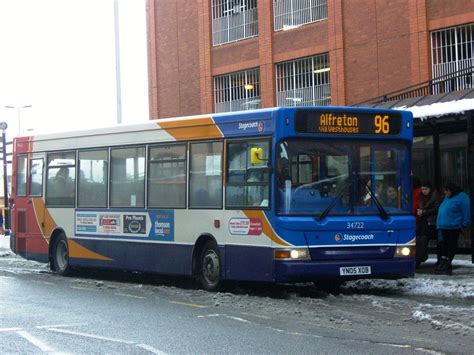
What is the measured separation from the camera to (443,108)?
47.6 feet

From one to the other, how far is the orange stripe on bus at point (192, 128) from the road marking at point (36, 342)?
485 cm

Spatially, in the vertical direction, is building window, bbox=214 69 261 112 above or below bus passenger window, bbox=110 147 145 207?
above

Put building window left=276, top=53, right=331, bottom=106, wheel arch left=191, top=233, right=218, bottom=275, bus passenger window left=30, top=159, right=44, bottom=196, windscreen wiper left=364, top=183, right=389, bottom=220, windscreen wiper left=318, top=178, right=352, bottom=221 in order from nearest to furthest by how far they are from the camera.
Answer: windscreen wiper left=318, top=178, right=352, bottom=221 < windscreen wiper left=364, top=183, right=389, bottom=220 < wheel arch left=191, top=233, right=218, bottom=275 < bus passenger window left=30, top=159, right=44, bottom=196 < building window left=276, top=53, right=331, bottom=106

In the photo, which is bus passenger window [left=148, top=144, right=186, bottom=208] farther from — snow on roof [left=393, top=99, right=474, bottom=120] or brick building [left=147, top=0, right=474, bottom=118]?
brick building [left=147, top=0, right=474, bottom=118]

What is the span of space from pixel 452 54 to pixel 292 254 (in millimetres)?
13376

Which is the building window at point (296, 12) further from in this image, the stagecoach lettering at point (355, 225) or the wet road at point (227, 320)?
the stagecoach lettering at point (355, 225)

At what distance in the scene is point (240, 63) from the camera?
2972cm

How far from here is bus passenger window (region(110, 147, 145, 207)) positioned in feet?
46.6

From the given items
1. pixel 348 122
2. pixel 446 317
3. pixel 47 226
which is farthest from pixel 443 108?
pixel 47 226

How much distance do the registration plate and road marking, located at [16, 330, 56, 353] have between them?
4.76 m

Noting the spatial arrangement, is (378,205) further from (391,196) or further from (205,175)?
(205,175)

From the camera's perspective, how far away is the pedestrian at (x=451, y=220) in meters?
14.1

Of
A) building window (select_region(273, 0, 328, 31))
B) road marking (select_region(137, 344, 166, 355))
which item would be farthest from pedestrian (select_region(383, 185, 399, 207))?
building window (select_region(273, 0, 328, 31))

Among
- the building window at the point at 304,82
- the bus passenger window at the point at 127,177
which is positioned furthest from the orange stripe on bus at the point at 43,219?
the building window at the point at 304,82
